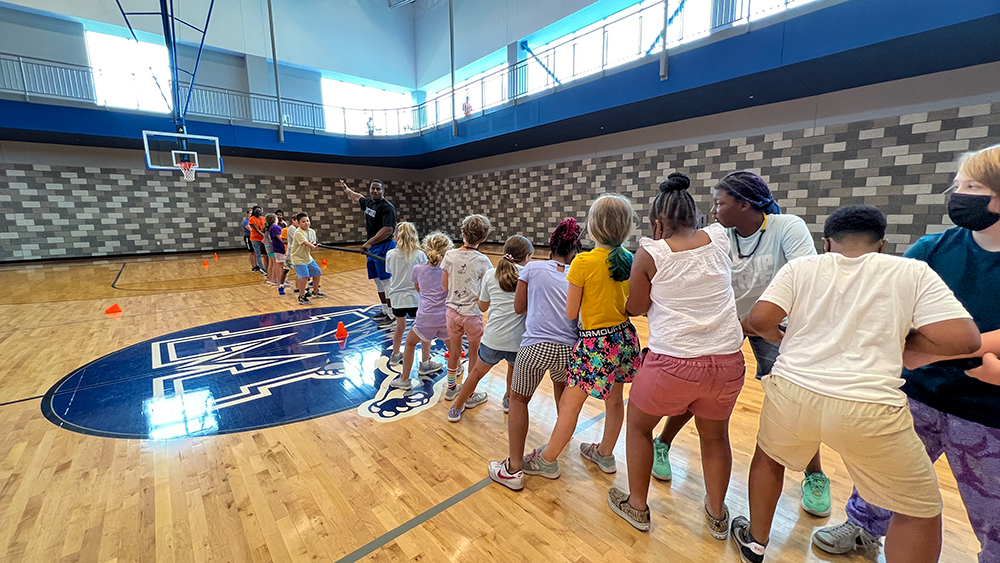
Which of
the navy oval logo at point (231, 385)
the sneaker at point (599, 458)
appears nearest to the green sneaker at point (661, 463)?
the sneaker at point (599, 458)

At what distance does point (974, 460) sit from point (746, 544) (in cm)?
76

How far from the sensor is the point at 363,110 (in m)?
13.7

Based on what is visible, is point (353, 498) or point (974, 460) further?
point (353, 498)

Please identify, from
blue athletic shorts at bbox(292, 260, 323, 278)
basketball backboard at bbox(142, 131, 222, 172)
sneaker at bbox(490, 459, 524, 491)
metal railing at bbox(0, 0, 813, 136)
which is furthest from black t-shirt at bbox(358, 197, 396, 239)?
basketball backboard at bbox(142, 131, 222, 172)

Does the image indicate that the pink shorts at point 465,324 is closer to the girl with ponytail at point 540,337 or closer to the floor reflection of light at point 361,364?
the girl with ponytail at point 540,337

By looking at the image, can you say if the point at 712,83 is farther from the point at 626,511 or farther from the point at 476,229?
the point at 626,511

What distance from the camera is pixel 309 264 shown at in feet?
20.9

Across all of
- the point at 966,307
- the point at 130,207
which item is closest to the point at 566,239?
the point at 966,307

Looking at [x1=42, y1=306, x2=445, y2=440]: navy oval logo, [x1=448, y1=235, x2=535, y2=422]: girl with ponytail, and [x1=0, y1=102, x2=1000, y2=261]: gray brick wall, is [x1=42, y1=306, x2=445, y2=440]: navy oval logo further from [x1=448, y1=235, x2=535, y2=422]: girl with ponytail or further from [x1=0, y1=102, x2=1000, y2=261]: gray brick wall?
[x1=0, y1=102, x2=1000, y2=261]: gray brick wall

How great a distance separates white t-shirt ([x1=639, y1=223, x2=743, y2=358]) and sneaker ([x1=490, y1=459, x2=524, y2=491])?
1050 mm

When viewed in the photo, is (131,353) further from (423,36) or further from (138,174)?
(423,36)

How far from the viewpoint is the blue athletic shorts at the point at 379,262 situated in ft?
16.2

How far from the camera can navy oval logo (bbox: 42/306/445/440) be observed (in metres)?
2.81

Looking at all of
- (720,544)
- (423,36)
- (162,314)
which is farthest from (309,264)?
(423,36)
